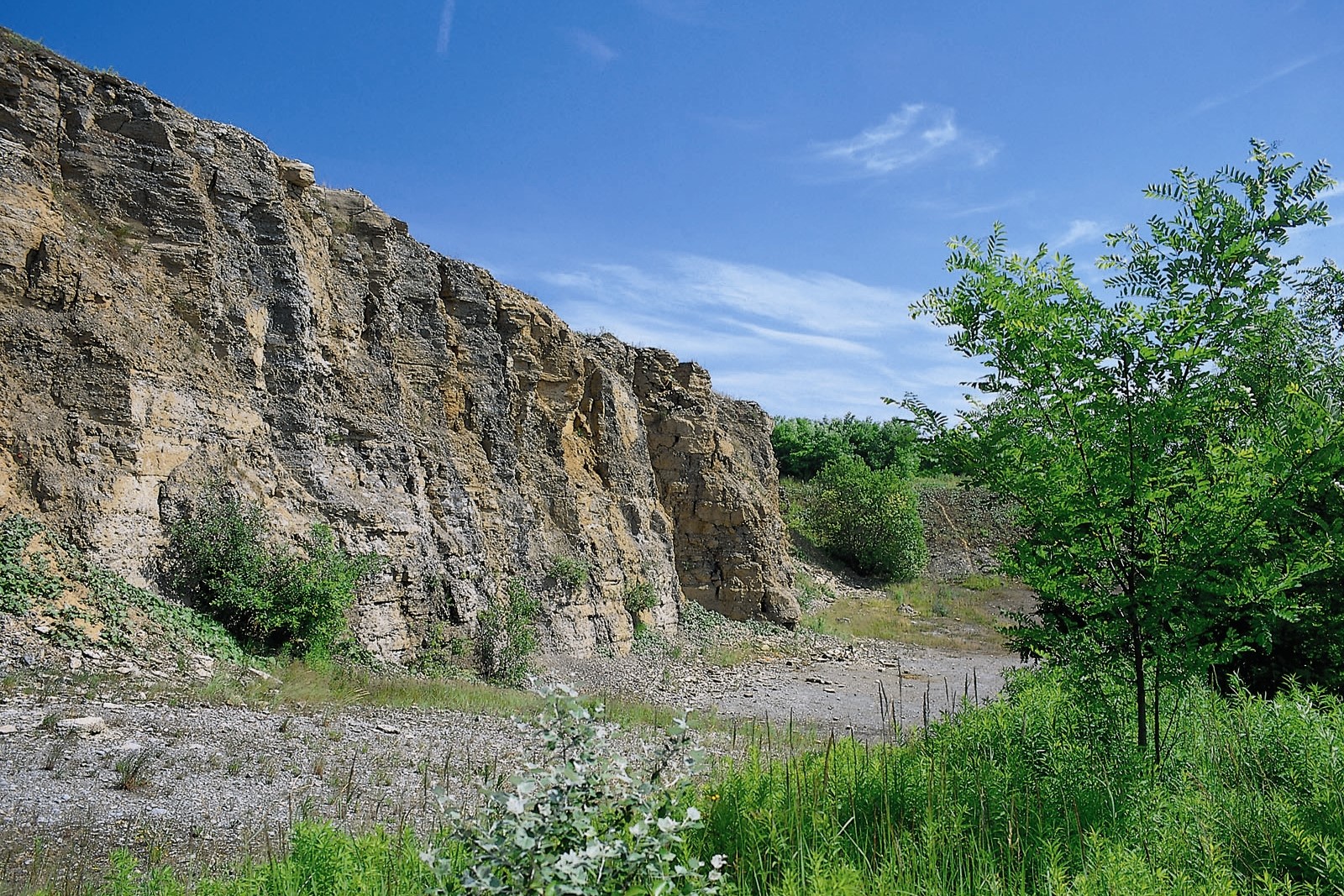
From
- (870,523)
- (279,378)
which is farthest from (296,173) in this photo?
(870,523)

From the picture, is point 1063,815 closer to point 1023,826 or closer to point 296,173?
point 1023,826

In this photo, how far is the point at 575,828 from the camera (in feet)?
8.71

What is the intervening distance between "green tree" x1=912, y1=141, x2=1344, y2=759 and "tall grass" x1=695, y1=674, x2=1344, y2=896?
22.1 inches

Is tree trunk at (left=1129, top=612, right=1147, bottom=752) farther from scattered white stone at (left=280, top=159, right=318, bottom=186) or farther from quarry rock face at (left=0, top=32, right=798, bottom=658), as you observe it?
scattered white stone at (left=280, top=159, right=318, bottom=186)


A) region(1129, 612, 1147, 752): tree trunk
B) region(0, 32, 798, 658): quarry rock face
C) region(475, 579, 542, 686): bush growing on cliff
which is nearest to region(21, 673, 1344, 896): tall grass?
region(1129, 612, 1147, 752): tree trunk

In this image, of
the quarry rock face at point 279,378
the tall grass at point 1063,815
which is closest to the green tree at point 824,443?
the quarry rock face at point 279,378

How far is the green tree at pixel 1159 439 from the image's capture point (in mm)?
4852

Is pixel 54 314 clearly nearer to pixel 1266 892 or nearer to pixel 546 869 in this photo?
pixel 546 869

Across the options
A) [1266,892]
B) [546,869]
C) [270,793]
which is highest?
[546,869]

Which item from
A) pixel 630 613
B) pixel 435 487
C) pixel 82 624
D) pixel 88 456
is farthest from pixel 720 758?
pixel 630 613

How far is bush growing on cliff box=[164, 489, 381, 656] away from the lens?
11047mm

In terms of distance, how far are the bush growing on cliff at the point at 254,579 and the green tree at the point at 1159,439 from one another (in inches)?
389

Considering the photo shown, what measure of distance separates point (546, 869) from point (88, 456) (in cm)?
1104

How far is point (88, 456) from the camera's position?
10.5 m
